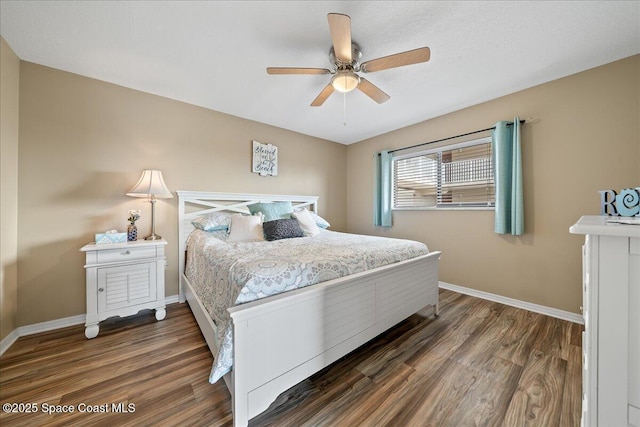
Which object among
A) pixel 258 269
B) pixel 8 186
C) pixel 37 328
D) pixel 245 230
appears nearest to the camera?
pixel 258 269

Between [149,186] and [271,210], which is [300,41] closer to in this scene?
[271,210]

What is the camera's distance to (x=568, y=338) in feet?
6.35

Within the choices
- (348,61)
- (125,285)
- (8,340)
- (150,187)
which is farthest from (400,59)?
(8,340)

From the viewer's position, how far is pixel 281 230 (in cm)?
249

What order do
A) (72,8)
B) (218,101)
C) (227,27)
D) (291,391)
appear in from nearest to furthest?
(291,391) < (72,8) < (227,27) < (218,101)

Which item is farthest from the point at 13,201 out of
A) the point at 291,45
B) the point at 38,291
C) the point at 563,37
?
the point at 563,37

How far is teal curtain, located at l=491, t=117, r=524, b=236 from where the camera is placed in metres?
2.46

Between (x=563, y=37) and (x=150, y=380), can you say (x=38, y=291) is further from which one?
(x=563, y=37)

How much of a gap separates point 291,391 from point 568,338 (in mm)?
2329

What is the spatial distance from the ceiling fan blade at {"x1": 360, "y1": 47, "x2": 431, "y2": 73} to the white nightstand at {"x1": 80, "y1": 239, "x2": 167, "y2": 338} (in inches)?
97.0

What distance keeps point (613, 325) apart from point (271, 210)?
2.74 m

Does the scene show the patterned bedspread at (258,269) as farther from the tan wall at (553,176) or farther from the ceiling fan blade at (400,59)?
the ceiling fan blade at (400,59)

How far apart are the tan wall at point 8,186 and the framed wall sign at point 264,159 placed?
2.12 m

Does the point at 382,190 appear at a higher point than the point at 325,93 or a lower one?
lower
